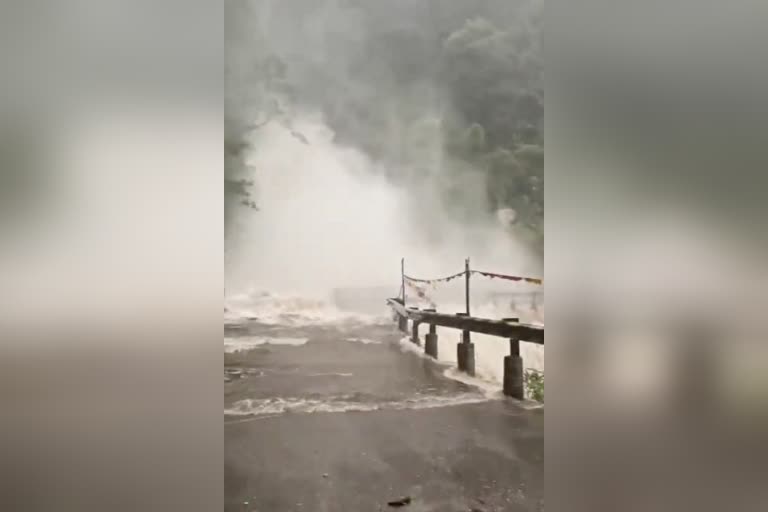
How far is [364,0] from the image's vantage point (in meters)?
1.42

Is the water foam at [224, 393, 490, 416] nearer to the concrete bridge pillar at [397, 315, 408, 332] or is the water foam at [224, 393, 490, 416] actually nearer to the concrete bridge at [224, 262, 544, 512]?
the concrete bridge at [224, 262, 544, 512]

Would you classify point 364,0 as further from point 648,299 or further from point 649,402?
point 649,402

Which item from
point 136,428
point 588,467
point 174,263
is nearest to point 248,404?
point 136,428

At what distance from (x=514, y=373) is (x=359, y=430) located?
43 cm

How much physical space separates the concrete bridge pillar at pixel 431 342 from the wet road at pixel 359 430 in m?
0.03

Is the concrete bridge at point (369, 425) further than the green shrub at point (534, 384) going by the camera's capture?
No

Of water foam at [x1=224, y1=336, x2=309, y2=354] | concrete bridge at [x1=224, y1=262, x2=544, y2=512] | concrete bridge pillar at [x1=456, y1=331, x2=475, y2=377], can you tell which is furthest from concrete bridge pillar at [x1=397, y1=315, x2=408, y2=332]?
water foam at [x1=224, y1=336, x2=309, y2=354]

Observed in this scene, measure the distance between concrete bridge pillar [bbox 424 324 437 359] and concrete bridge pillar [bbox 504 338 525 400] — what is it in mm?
194

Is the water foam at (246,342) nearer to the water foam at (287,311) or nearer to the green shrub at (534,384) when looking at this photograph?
the water foam at (287,311)

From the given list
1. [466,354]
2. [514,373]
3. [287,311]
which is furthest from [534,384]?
[287,311]

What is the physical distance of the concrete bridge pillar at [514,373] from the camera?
147 cm

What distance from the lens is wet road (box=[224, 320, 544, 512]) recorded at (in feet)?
4.37

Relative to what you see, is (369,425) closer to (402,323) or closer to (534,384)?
(402,323)

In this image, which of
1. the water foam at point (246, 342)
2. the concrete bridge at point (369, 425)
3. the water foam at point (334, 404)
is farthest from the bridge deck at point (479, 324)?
the water foam at point (246, 342)
